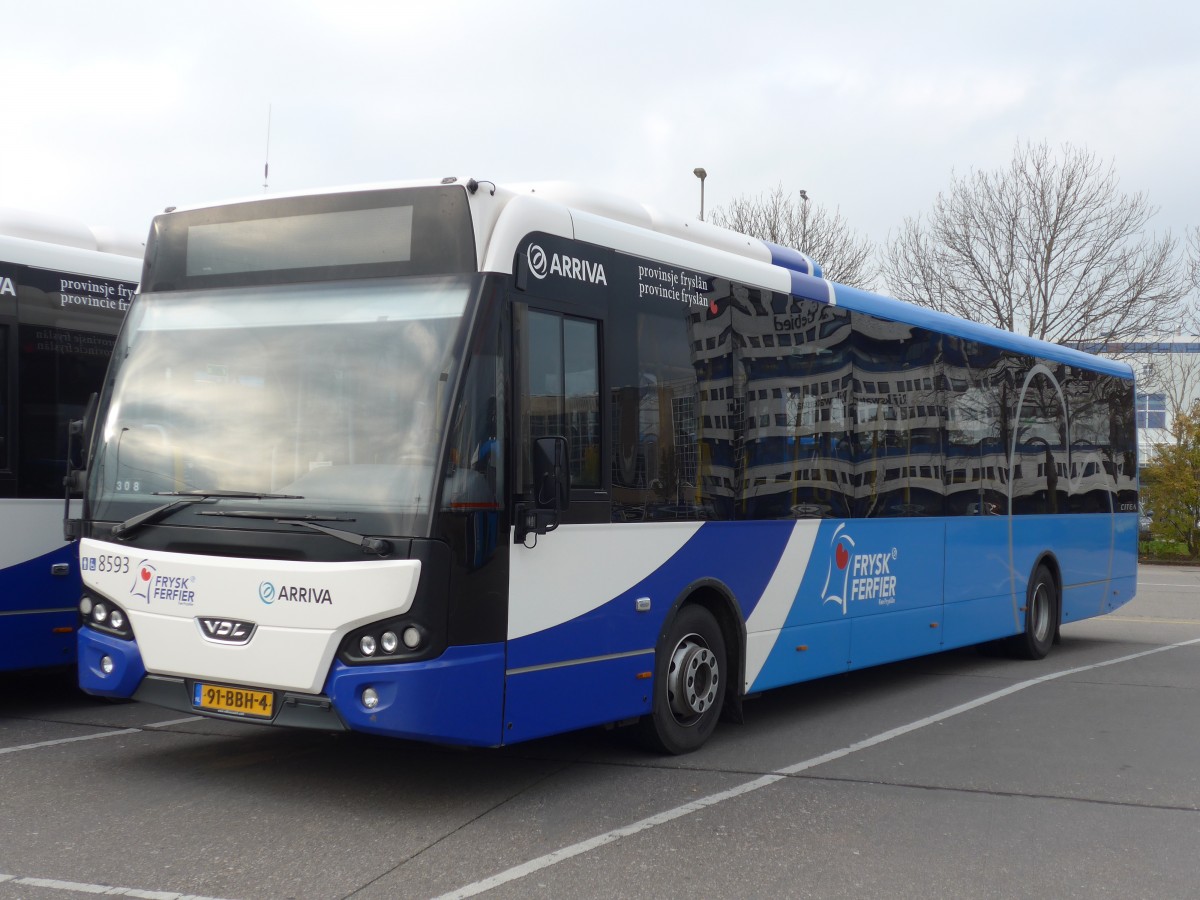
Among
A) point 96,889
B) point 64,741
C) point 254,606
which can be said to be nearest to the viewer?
point 96,889

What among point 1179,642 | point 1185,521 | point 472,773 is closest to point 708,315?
point 472,773

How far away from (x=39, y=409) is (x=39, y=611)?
1.33m

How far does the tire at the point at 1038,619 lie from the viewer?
12641 millimetres

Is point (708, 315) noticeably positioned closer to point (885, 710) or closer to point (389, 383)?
point (389, 383)

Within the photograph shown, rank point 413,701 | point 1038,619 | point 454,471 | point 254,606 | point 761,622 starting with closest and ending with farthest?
point 413,701
point 454,471
point 254,606
point 761,622
point 1038,619

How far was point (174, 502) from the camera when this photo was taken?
643 centimetres

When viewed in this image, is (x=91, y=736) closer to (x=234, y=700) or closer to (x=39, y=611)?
(x=39, y=611)

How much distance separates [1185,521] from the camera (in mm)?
32906

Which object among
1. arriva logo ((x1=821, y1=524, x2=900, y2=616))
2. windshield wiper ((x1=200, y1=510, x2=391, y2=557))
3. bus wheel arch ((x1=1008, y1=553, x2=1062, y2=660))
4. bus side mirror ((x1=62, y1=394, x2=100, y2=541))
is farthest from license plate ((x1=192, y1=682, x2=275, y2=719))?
bus wheel arch ((x1=1008, y1=553, x2=1062, y2=660))

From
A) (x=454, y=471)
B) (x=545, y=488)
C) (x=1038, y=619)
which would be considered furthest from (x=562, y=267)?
(x=1038, y=619)

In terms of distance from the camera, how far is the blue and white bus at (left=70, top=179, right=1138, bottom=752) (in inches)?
234

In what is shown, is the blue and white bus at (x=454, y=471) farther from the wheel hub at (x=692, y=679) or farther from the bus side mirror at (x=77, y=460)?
the bus side mirror at (x=77, y=460)

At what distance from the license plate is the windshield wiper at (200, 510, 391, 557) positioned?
82 centimetres

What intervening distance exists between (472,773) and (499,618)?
1381 mm
